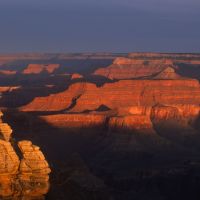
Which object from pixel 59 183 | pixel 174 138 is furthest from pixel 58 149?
pixel 59 183

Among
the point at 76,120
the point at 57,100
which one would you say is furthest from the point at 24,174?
the point at 57,100

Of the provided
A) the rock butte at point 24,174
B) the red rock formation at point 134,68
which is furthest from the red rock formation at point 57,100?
the rock butte at point 24,174

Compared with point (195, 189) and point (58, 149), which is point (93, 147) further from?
point (195, 189)

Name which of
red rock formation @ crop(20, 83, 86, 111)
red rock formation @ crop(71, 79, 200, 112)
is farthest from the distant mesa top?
red rock formation @ crop(20, 83, 86, 111)

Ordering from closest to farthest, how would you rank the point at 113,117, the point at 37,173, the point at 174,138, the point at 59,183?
1. the point at 37,173
2. the point at 59,183
3. the point at 113,117
4. the point at 174,138

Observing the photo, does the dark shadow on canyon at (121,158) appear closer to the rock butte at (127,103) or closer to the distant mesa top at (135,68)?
the rock butte at (127,103)

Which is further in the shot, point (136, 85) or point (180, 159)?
point (136, 85)

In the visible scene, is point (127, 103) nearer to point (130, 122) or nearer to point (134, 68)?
point (130, 122)
